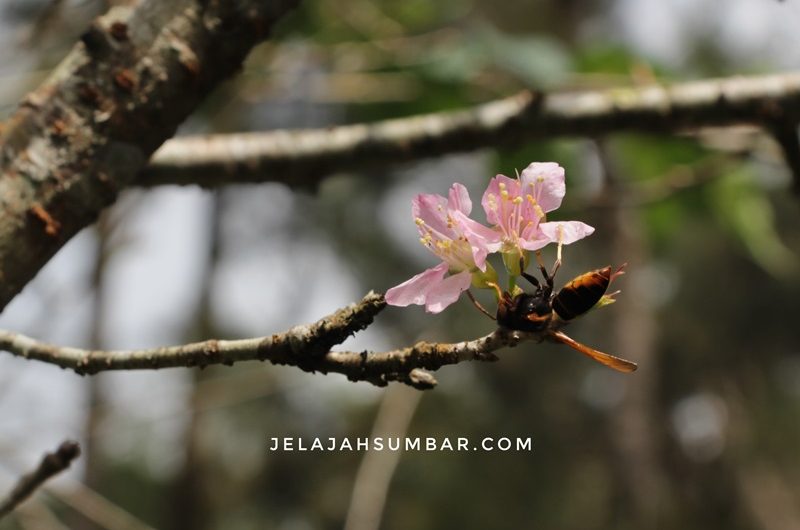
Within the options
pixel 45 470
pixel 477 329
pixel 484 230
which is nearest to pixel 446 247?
pixel 484 230

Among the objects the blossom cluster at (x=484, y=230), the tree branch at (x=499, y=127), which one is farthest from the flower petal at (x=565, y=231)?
the tree branch at (x=499, y=127)

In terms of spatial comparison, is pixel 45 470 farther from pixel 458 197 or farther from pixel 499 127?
pixel 499 127

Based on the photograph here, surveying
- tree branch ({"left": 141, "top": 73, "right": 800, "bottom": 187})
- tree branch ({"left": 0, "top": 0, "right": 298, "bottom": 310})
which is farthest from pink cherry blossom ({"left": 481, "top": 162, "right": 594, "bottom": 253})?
tree branch ({"left": 141, "top": 73, "right": 800, "bottom": 187})

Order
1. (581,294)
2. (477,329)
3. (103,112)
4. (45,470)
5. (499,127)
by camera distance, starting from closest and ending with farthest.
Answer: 1. (581,294)
2. (45,470)
3. (103,112)
4. (499,127)
5. (477,329)

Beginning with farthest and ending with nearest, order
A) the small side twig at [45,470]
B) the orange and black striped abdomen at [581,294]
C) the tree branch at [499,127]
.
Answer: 1. the tree branch at [499,127]
2. the small side twig at [45,470]
3. the orange and black striped abdomen at [581,294]

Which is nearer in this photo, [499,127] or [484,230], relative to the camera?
[484,230]

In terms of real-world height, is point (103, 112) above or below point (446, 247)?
above

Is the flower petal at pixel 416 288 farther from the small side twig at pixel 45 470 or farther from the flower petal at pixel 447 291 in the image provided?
the small side twig at pixel 45 470
